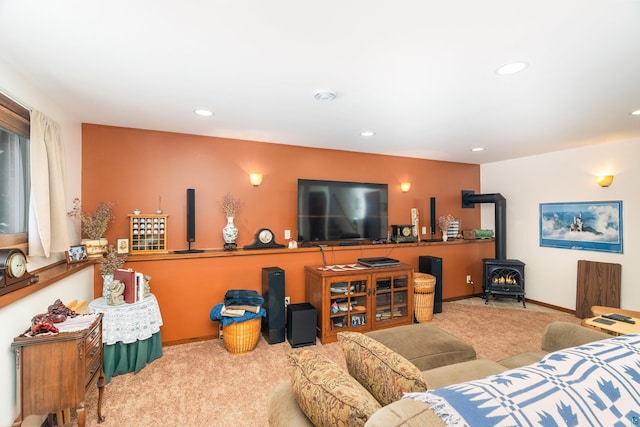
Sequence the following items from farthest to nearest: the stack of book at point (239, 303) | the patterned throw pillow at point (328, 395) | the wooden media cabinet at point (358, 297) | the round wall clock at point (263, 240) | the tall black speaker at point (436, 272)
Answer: the tall black speaker at point (436, 272), the round wall clock at point (263, 240), the wooden media cabinet at point (358, 297), the stack of book at point (239, 303), the patterned throw pillow at point (328, 395)

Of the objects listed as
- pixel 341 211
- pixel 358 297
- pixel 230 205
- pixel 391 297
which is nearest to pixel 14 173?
pixel 230 205

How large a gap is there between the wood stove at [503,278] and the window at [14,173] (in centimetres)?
574

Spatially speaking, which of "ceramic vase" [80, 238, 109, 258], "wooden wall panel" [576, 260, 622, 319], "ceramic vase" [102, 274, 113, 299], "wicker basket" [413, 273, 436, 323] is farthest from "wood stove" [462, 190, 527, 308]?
"ceramic vase" [80, 238, 109, 258]

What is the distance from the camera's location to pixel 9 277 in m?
1.69

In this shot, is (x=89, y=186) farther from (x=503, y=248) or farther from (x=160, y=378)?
(x=503, y=248)

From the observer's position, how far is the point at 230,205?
362cm

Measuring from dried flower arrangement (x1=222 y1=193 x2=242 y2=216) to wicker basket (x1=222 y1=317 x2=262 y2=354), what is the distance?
1.29m

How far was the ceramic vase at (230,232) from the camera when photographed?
11.6ft

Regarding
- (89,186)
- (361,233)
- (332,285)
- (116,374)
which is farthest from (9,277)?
(361,233)

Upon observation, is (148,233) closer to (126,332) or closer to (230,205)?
(230,205)

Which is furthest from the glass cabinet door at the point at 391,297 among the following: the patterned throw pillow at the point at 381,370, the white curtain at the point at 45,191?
the white curtain at the point at 45,191

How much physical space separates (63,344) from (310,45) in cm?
221

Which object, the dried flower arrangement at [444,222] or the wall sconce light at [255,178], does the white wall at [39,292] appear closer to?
the wall sconce light at [255,178]

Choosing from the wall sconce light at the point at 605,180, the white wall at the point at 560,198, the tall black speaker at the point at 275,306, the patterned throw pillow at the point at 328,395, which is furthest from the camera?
the wall sconce light at the point at 605,180
